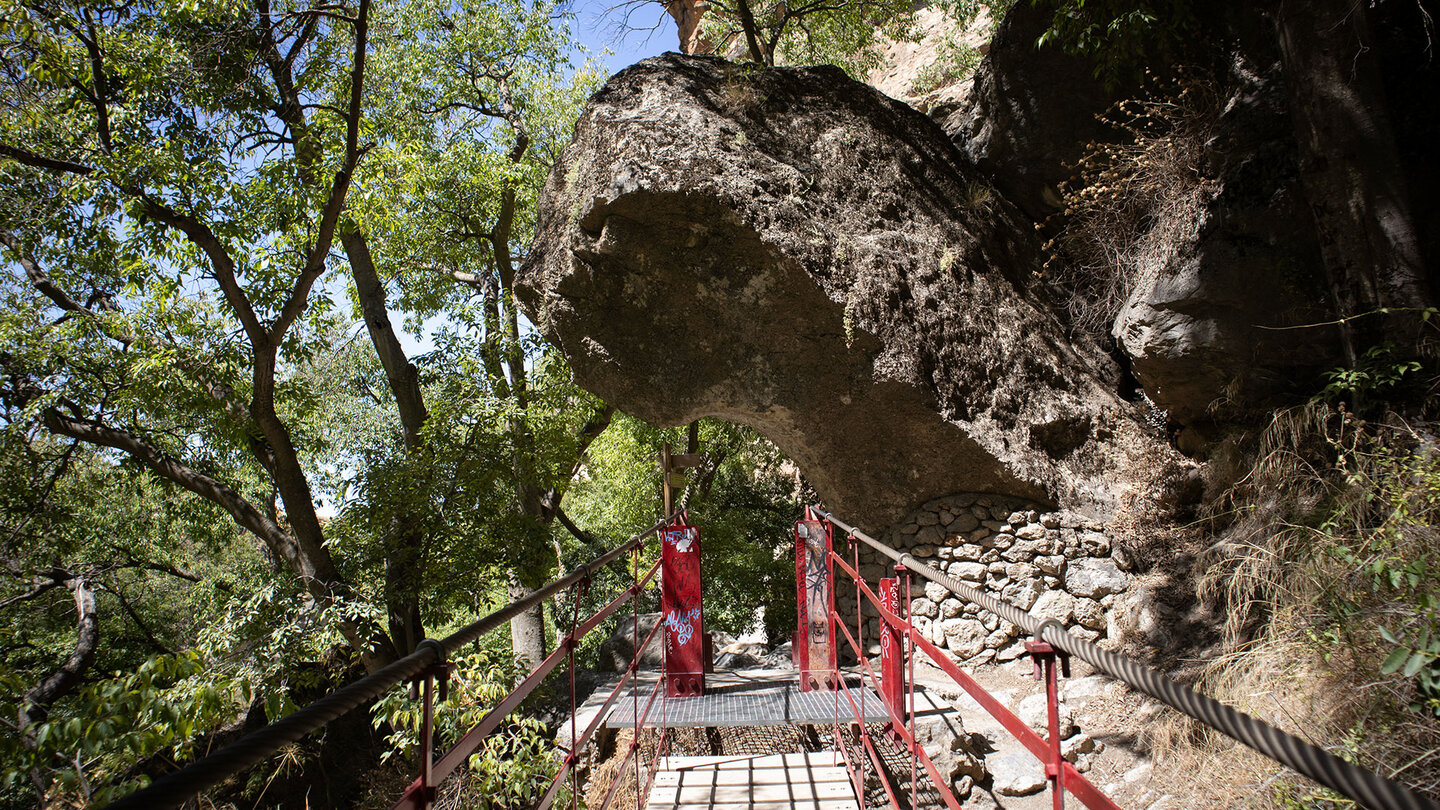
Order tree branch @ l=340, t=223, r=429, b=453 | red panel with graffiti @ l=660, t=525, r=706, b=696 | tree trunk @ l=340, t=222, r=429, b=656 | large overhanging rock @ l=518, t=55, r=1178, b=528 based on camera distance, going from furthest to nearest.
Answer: tree branch @ l=340, t=223, r=429, b=453 < tree trunk @ l=340, t=222, r=429, b=656 < large overhanging rock @ l=518, t=55, r=1178, b=528 < red panel with graffiti @ l=660, t=525, r=706, b=696

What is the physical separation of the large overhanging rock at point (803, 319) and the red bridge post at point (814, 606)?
4.03 ft

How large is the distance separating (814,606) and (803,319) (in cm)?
223

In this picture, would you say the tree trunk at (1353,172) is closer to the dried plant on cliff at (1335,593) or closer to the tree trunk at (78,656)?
the dried plant on cliff at (1335,593)

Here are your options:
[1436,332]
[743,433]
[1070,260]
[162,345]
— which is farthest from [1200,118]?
[162,345]

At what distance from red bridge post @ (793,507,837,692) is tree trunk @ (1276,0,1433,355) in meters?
3.46

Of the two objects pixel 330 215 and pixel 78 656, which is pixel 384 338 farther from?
pixel 78 656

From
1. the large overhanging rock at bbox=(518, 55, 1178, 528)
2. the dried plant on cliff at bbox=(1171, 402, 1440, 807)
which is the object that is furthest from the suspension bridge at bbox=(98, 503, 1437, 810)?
the large overhanging rock at bbox=(518, 55, 1178, 528)

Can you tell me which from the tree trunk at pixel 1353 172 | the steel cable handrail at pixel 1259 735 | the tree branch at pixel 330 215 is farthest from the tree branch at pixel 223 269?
the tree trunk at pixel 1353 172

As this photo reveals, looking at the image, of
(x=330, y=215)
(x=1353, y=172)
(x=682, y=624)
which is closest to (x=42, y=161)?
(x=330, y=215)

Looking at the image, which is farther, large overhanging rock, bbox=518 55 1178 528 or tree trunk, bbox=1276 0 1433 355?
large overhanging rock, bbox=518 55 1178 528

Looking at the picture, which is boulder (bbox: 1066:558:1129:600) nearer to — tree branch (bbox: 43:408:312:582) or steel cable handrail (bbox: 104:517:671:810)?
steel cable handrail (bbox: 104:517:671:810)

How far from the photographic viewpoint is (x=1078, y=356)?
6.48m

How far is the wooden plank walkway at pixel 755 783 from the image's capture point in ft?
11.5

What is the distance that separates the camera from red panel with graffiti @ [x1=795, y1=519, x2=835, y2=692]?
16.7ft
